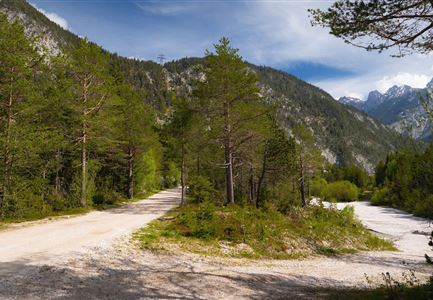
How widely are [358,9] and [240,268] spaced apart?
8.35 m

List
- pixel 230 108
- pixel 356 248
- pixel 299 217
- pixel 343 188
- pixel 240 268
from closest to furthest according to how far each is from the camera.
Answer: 1. pixel 240 268
2. pixel 356 248
3. pixel 299 217
4. pixel 230 108
5. pixel 343 188

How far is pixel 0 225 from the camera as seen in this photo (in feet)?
52.1

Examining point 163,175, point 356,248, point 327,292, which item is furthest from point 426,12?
point 163,175

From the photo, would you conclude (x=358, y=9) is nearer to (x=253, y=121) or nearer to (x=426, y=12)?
(x=426, y=12)

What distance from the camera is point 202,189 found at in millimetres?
24781

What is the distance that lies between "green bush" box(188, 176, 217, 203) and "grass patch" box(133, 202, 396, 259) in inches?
153

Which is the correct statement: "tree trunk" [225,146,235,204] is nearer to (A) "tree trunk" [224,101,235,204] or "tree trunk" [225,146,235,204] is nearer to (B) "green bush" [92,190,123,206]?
(A) "tree trunk" [224,101,235,204]

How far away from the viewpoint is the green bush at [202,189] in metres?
23.9

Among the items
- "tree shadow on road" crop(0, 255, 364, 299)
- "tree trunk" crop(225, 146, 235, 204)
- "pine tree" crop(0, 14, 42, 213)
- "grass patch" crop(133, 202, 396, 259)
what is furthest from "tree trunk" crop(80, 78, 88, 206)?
"tree shadow on road" crop(0, 255, 364, 299)

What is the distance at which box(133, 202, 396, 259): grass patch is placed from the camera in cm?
1425

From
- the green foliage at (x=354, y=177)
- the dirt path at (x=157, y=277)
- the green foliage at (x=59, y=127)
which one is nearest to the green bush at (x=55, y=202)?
the green foliage at (x=59, y=127)

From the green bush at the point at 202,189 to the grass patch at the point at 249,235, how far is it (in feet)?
12.8

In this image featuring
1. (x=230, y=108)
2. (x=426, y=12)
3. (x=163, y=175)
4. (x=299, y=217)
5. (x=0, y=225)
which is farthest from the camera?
(x=163, y=175)

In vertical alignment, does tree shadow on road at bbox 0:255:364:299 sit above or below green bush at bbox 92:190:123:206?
below
